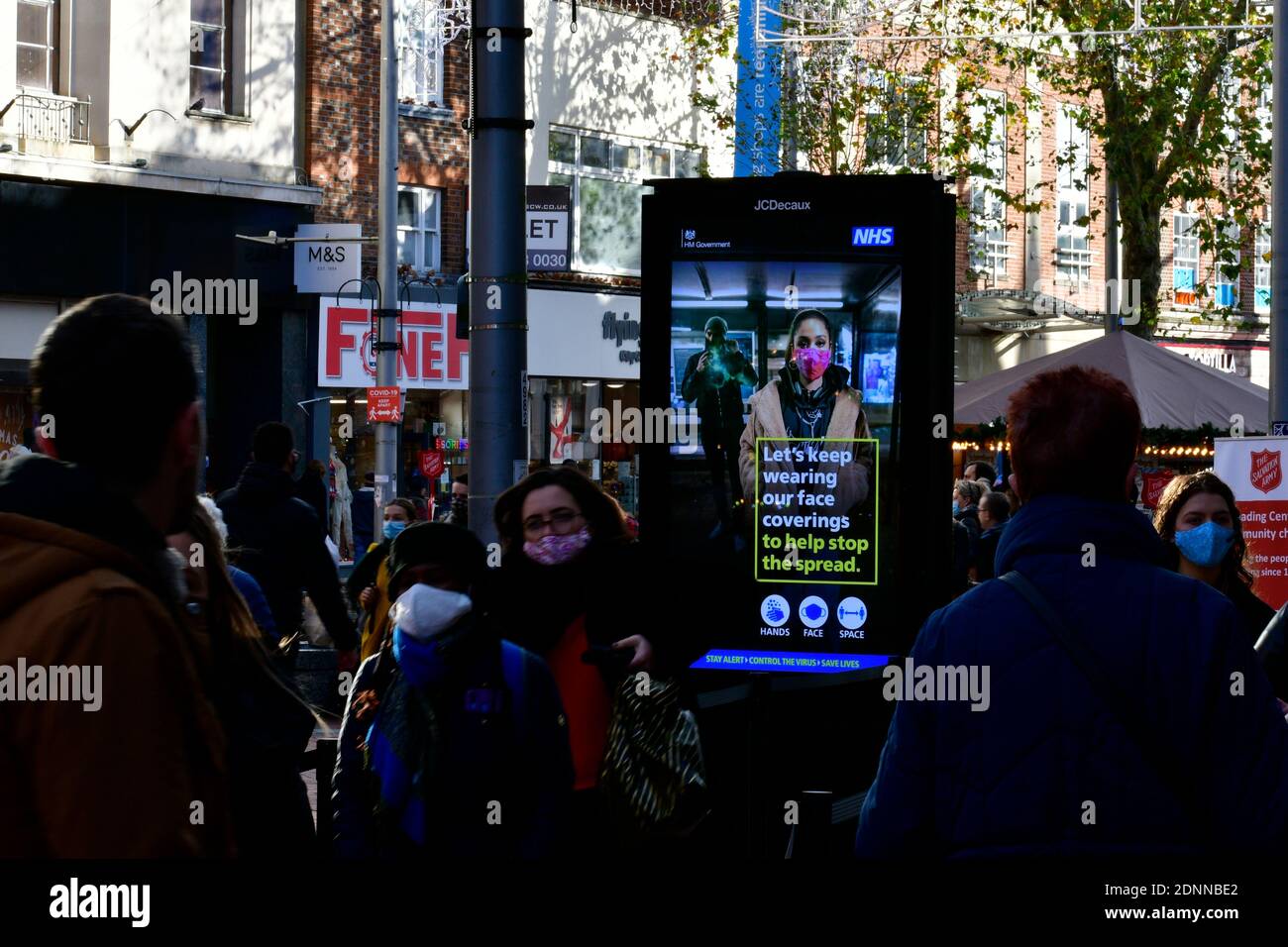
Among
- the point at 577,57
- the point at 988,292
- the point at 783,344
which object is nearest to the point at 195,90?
the point at 577,57

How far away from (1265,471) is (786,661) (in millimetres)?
3264

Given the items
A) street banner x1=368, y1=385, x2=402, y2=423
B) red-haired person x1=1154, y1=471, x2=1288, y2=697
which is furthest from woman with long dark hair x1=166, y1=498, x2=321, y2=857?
street banner x1=368, y1=385, x2=402, y2=423

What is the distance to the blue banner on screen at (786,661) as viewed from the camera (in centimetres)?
840

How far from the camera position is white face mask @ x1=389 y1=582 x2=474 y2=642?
4273 millimetres

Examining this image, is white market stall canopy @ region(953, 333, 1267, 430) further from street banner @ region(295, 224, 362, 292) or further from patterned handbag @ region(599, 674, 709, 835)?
street banner @ region(295, 224, 362, 292)

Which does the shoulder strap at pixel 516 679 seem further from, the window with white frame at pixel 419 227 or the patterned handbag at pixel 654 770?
the window with white frame at pixel 419 227

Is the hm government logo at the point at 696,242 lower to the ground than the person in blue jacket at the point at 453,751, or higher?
higher

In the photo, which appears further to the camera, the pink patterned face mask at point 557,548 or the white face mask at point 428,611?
the pink patterned face mask at point 557,548

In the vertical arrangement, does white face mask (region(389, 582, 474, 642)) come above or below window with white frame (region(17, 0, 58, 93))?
below

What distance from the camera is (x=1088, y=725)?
298 cm

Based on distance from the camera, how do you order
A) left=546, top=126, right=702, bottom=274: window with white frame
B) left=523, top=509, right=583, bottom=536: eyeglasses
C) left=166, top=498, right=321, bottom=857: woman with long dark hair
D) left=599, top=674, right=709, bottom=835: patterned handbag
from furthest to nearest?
left=546, top=126, right=702, bottom=274: window with white frame, left=523, top=509, right=583, bottom=536: eyeglasses, left=599, top=674, right=709, bottom=835: patterned handbag, left=166, top=498, right=321, bottom=857: woman with long dark hair

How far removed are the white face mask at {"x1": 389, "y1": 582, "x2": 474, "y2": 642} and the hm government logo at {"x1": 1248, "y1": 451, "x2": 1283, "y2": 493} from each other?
6809 mm

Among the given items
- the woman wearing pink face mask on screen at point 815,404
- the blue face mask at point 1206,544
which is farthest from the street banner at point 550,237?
the blue face mask at point 1206,544

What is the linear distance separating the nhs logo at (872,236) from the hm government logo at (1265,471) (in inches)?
116
